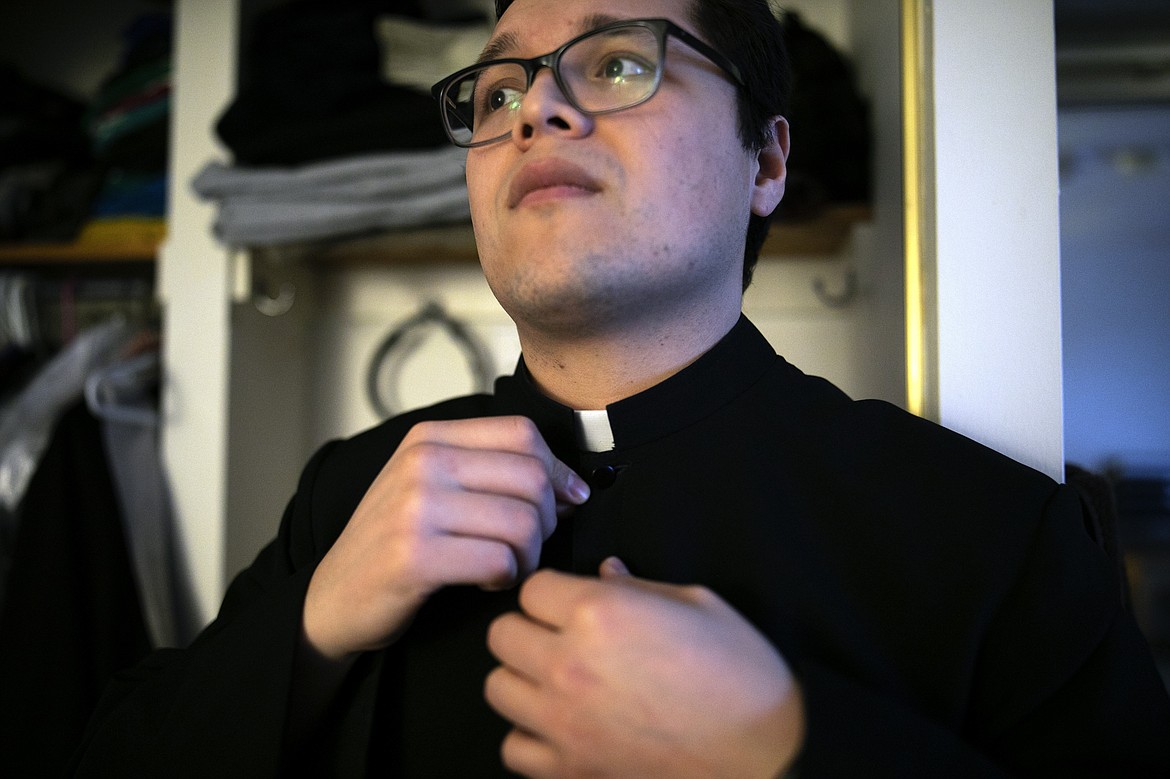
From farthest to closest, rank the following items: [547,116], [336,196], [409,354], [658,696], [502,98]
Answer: [409,354]
[336,196]
[502,98]
[547,116]
[658,696]

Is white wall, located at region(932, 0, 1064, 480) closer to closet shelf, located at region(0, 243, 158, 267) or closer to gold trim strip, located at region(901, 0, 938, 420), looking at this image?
gold trim strip, located at region(901, 0, 938, 420)

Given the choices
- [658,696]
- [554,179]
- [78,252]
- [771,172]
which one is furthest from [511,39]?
[78,252]

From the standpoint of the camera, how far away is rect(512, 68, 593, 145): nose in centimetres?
69

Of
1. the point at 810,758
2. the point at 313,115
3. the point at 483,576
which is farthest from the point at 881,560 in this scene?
the point at 313,115

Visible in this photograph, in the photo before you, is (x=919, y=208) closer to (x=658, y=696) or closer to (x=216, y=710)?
(x=658, y=696)

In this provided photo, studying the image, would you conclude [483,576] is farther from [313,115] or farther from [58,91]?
[58,91]

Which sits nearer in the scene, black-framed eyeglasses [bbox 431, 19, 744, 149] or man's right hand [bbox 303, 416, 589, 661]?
man's right hand [bbox 303, 416, 589, 661]

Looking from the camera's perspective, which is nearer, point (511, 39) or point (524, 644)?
point (524, 644)

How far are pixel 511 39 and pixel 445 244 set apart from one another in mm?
697

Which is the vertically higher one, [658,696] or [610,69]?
[610,69]

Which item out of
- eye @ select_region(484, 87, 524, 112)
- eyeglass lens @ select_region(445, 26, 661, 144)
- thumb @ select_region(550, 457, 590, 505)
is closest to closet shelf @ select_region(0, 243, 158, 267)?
eye @ select_region(484, 87, 524, 112)

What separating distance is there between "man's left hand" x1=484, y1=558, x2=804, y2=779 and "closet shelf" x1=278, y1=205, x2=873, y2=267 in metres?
0.91

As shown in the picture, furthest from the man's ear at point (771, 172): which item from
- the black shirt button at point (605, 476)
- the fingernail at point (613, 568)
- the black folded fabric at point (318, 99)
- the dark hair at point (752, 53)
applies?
the black folded fabric at point (318, 99)

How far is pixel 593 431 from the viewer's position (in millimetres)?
773
